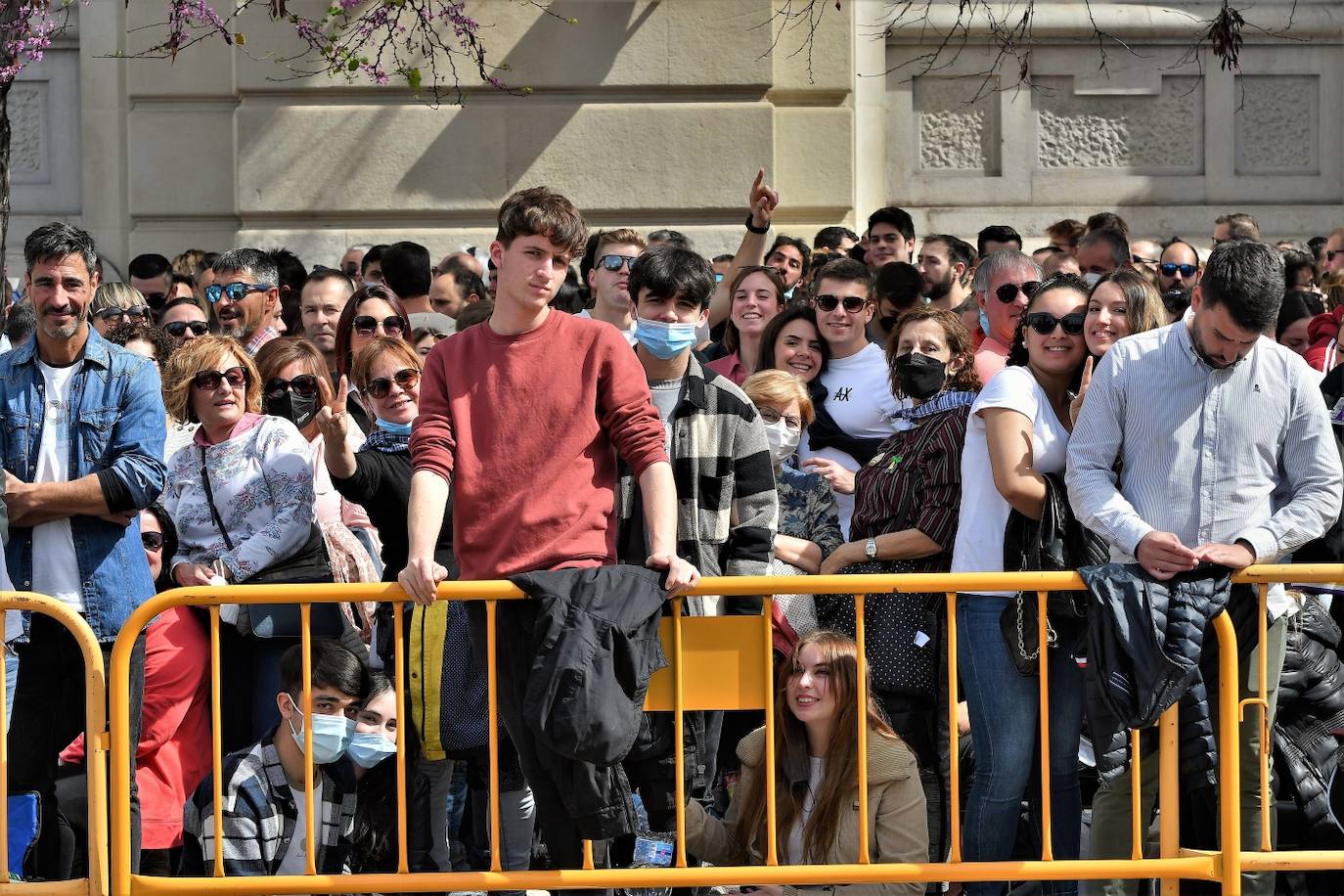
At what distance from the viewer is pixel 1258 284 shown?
539 cm

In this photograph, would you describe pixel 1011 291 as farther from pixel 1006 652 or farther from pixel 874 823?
pixel 874 823

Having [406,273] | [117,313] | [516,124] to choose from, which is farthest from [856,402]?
[516,124]

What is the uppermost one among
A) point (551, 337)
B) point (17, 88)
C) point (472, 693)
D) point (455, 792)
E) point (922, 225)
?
point (17, 88)

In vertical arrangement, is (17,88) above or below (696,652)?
above

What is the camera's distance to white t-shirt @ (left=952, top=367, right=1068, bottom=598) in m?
5.85

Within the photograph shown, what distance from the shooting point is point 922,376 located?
6.72m

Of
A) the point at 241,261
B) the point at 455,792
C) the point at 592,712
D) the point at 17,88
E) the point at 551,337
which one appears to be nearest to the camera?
the point at 592,712

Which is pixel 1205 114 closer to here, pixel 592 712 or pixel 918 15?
pixel 918 15

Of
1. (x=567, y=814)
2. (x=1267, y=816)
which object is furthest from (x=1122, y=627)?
(x=567, y=814)

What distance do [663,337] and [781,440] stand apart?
94cm

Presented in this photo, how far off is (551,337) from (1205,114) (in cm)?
845

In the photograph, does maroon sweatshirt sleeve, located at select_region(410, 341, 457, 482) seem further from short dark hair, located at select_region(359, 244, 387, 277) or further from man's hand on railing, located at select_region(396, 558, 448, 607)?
short dark hair, located at select_region(359, 244, 387, 277)

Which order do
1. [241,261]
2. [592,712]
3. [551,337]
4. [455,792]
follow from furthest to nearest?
1. [241,261]
2. [455,792]
3. [551,337]
4. [592,712]

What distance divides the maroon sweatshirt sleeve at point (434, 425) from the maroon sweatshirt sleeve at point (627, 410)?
0.43m
